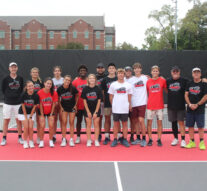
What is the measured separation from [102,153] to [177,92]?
1963mm

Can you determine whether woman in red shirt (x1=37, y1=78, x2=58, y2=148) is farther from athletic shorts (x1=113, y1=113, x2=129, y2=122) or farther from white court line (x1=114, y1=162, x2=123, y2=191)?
white court line (x1=114, y1=162, x2=123, y2=191)

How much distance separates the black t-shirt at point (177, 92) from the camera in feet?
18.3

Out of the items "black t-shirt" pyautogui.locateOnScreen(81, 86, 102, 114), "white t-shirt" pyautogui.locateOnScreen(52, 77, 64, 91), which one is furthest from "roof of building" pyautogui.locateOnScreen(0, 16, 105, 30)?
"black t-shirt" pyautogui.locateOnScreen(81, 86, 102, 114)

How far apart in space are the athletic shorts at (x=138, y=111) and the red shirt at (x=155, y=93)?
15 centimetres

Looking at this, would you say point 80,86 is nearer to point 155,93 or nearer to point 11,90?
point 11,90

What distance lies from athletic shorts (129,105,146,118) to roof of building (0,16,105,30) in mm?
49783

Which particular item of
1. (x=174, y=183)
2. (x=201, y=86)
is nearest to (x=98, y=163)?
(x=174, y=183)

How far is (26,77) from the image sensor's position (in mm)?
10984

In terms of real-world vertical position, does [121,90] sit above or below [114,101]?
above

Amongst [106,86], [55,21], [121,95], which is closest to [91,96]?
[106,86]

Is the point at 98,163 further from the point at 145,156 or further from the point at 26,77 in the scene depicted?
the point at 26,77

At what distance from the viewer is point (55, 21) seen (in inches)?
2174

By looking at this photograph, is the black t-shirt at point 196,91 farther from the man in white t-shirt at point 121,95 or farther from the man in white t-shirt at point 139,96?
the man in white t-shirt at point 121,95

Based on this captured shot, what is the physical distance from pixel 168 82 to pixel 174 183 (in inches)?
101
